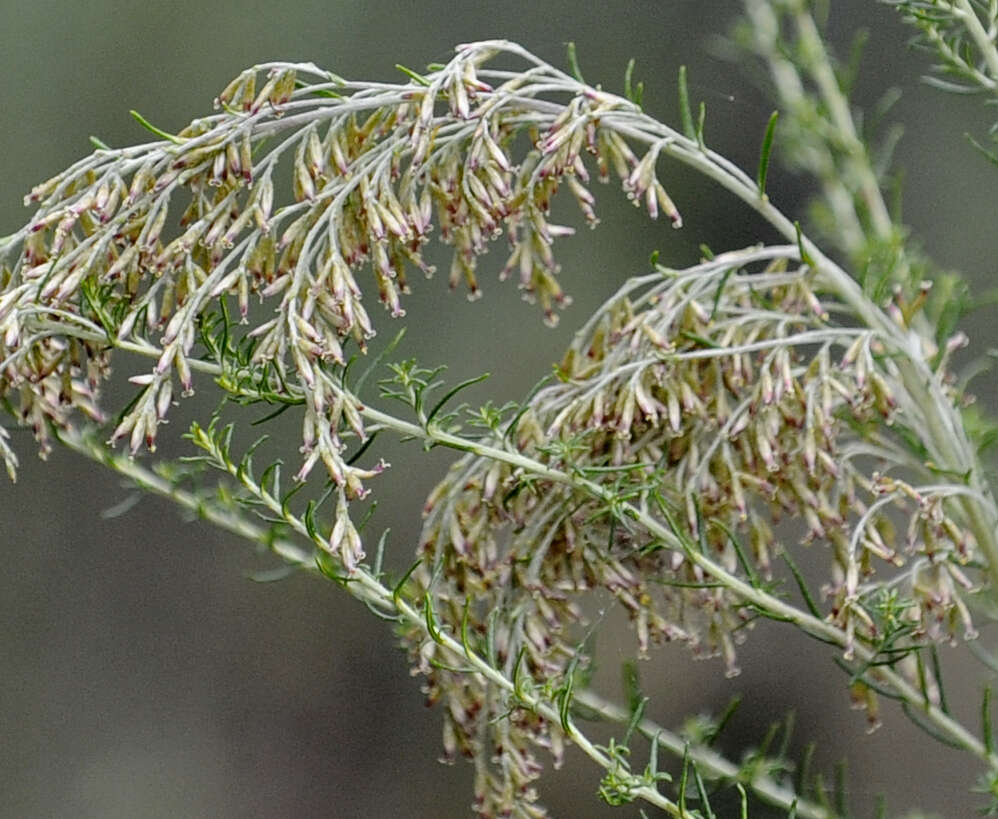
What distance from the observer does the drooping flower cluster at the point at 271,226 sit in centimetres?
41

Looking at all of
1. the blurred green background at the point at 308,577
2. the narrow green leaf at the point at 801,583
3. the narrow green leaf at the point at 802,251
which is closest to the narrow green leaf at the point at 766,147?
the narrow green leaf at the point at 802,251

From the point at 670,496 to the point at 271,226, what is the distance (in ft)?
0.65

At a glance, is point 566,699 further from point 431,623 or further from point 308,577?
point 308,577

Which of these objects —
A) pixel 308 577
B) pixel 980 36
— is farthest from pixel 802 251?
pixel 308 577

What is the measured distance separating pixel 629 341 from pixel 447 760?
0.19 meters

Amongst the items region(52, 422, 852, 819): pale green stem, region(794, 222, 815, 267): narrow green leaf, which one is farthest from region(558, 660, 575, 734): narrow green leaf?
region(794, 222, 815, 267): narrow green leaf

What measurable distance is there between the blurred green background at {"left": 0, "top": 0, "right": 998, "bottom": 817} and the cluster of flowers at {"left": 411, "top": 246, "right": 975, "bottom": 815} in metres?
0.66

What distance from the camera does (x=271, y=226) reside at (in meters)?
0.42

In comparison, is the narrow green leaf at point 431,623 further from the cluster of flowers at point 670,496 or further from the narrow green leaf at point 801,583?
the narrow green leaf at point 801,583

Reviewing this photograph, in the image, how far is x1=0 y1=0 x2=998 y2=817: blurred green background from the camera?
1.16 metres

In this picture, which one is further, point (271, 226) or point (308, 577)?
point (308, 577)

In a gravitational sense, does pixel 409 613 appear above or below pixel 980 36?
below

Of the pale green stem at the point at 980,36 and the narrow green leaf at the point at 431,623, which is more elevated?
the pale green stem at the point at 980,36

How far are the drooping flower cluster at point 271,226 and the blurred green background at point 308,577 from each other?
70 cm
